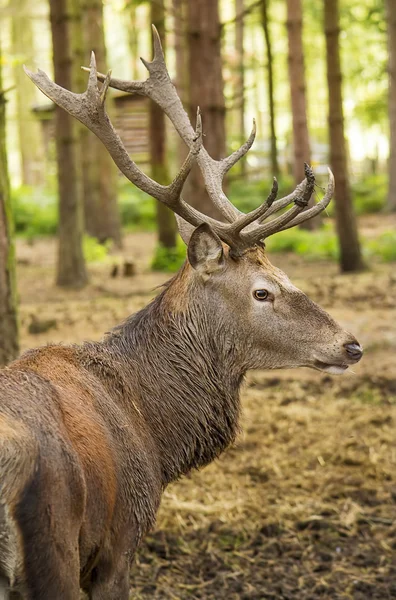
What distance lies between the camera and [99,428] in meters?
3.77

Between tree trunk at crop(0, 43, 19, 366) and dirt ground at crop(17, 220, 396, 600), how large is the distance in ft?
5.37

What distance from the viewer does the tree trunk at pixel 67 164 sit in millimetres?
13484

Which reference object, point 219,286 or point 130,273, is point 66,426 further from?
point 130,273

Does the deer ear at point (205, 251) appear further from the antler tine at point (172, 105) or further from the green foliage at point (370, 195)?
the green foliage at point (370, 195)

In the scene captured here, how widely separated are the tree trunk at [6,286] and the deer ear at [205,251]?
2486 mm

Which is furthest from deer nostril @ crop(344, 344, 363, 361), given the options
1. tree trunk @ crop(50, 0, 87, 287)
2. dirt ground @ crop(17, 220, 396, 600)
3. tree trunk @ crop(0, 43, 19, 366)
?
tree trunk @ crop(50, 0, 87, 287)

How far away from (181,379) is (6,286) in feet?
8.52

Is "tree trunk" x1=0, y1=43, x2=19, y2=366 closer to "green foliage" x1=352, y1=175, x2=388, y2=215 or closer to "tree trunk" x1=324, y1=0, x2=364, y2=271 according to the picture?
"tree trunk" x1=324, y1=0, x2=364, y2=271

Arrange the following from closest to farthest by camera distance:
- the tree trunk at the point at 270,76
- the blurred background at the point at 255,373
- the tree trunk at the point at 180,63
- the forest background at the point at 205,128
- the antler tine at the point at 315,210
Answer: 1. the antler tine at the point at 315,210
2. the blurred background at the point at 255,373
3. the forest background at the point at 205,128
4. the tree trunk at the point at 180,63
5. the tree trunk at the point at 270,76

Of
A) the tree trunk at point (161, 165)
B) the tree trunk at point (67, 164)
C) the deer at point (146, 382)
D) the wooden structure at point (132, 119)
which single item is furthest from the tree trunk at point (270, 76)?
the deer at point (146, 382)

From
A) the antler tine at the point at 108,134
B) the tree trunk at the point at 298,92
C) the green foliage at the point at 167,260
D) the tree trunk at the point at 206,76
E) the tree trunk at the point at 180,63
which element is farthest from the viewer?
the tree trunk at the point at 298,92

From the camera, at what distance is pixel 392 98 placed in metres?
23.5

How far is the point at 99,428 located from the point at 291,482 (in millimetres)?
3451

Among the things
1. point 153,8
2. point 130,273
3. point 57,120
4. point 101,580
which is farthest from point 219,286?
point 153,8
